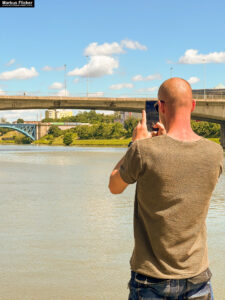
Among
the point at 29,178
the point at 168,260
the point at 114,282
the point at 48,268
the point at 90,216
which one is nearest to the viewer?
the point at 168,260

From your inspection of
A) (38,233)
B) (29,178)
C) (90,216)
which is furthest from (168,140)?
(29,178)

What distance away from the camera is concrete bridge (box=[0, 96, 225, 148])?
64.9 metres

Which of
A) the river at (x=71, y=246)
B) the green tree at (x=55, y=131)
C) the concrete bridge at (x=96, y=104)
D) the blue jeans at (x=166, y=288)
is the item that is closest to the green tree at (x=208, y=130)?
the concrete bridge at (x=96, y=104)

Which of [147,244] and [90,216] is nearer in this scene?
[147,244]

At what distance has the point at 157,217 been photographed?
2750 millimetres

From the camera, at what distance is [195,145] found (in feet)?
9.05

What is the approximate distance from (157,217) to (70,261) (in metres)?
4.83

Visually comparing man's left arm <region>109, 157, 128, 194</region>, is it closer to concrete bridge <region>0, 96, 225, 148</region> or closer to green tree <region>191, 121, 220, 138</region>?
concrete bridge <region>0, 96, 225, 148</region>

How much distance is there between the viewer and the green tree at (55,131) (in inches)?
6319

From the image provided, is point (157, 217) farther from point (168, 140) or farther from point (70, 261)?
point (70, 261)

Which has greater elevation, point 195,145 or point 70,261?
point 195,145

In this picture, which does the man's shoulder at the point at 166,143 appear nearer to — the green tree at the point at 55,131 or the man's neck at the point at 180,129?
the man's neck at the point at 180,129

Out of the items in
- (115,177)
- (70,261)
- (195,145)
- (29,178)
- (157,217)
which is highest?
(195,145)

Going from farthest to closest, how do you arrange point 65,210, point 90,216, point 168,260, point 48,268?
point 65,210, point 90,216, point 48,268, point 168,260
